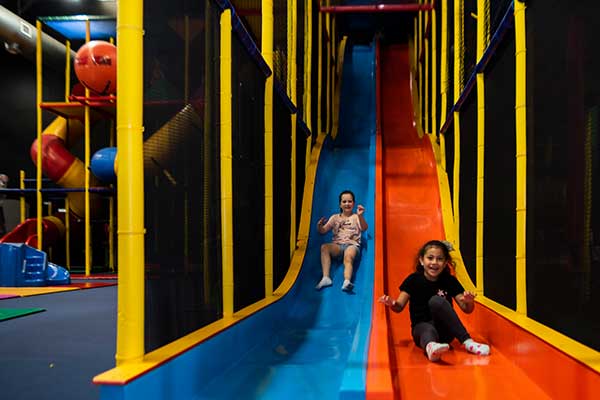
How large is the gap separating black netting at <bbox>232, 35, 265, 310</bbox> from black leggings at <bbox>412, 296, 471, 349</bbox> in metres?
1.06

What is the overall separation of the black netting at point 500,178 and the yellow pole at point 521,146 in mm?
205

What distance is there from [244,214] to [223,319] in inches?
27.8

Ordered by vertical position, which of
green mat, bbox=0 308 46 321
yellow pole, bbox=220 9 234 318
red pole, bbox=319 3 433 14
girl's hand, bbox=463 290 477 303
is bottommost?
green mat, bbox=0 308 46 321

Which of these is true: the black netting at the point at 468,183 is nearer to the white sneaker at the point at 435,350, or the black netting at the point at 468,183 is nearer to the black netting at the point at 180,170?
the white sneaker at the point at 435,350

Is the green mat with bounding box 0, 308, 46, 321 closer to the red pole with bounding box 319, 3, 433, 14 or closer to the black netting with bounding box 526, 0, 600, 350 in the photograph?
the black netting with bounding box 526, 0, 600, 350

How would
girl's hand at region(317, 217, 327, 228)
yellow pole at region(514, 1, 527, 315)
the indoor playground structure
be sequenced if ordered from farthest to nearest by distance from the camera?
girl's hand at region(317, 217, 327, 228)
yellow pole at region(514, 1, 527, 315)
the indoor playground structure

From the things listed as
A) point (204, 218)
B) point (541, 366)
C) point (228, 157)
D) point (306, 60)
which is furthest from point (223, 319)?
point (306, 60)

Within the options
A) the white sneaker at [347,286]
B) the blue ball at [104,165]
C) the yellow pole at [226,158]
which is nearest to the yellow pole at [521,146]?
the yellow pole at [226,158]

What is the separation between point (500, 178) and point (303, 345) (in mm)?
1563

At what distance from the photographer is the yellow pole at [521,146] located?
2.75 m

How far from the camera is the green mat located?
4.43 metres

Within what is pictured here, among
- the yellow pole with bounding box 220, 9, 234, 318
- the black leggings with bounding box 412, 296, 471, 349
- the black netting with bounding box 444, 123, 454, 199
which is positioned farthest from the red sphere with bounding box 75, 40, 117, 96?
the black leggings with bounding box 412, 296, 471, 349

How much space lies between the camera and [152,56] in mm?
2098

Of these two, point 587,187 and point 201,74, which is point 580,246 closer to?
point 587,187
